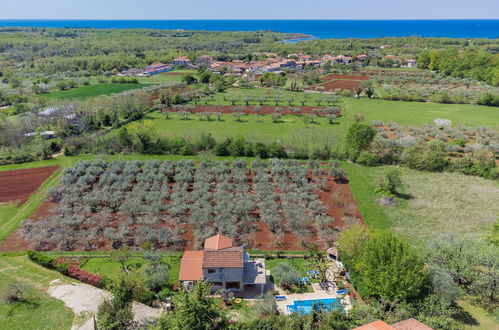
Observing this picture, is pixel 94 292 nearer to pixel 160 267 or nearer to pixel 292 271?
pixel 160 267

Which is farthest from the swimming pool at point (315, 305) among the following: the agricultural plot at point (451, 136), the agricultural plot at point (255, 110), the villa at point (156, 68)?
the villa at point (156, 68)

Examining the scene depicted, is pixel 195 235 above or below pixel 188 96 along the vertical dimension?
below

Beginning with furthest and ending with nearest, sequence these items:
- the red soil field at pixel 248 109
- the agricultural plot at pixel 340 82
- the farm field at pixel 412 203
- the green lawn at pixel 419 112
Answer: the agricultural plot at pixel 340 82, the red soil field at pixel 248 109, the green lawn at pixel 419 112, the farm field at pixel 412 203

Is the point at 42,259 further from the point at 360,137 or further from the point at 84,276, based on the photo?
the point at 360,137

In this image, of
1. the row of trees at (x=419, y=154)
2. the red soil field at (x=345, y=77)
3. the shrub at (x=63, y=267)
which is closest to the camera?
the shrub at (x=63, y=267)

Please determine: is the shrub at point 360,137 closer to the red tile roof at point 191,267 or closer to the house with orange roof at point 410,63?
the red tile roof at point 191,267

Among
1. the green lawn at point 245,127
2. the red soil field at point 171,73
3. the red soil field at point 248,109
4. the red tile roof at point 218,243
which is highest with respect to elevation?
the red soil field at point 171,73

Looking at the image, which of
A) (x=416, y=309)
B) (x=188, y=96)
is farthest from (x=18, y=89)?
(x=416, y=309)
